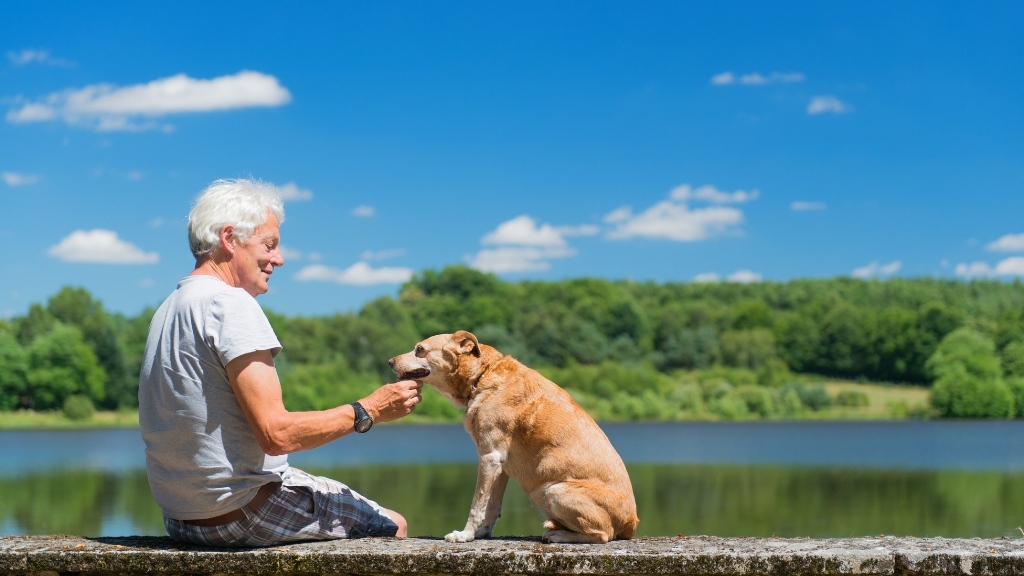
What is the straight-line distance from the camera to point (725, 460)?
51031 millimetres

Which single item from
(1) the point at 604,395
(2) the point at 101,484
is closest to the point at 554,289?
(1) the point at 604,395

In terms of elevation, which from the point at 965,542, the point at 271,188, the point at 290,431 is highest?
the point at 271,188

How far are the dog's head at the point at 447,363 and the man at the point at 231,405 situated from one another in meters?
0.64

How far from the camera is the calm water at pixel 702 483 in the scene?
24.9 m

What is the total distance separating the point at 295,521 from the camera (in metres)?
4.78

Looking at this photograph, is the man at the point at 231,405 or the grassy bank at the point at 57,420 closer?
the man at the point at 231,405

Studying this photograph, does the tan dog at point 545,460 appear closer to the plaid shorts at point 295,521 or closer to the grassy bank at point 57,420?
the plaid shorts at point 295,521

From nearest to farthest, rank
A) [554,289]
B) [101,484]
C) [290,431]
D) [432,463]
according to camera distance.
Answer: [290,431]
[101,484]
[432,463]
[554,289]

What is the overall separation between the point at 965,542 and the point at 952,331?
127 meters

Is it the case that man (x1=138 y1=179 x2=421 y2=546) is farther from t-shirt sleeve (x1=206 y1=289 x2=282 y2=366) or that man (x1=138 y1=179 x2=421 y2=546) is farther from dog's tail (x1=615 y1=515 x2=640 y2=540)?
dog's tail (x1=615 y1=515 x2=640 y2=540)

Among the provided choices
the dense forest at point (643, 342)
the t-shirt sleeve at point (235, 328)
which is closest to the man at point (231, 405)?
the t-shirt sleeve at point (235, 328)

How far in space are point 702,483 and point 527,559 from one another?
34.6 meters

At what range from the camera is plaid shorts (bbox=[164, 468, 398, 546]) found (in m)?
4.68

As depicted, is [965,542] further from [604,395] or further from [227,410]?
[604,395]
